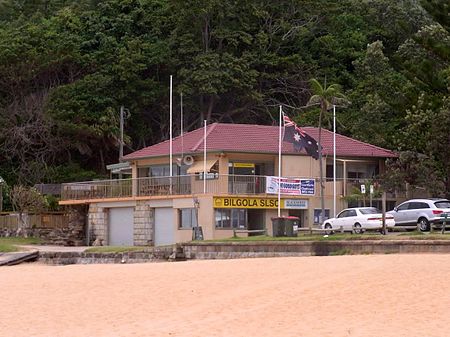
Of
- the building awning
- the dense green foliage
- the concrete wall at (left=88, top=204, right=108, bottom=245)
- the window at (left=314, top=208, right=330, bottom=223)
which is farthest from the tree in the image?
the window at (left=314, top=208, right=330, bottom=223)

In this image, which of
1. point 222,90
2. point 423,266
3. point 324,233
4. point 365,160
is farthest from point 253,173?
point 423,266

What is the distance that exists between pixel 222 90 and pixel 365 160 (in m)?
16.6

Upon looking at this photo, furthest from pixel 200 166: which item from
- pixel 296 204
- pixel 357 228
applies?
pixel 357 228

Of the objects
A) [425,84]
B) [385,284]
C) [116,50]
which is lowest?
[385,284]

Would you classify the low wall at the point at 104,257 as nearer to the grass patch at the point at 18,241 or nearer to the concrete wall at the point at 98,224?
the grass patch at the point at 18,241

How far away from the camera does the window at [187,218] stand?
146 ft

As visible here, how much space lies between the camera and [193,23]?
66.7 meters

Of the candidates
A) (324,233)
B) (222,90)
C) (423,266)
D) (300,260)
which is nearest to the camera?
(423,266)

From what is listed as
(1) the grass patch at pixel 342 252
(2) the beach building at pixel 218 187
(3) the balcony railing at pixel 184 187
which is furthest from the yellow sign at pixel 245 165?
(1) the grass patch at pixel 342 252

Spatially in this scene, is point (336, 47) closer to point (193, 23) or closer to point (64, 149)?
point (193, 23)

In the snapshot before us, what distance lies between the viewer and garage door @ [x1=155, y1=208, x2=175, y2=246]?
4553 cm

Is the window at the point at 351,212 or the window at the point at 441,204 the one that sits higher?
the window at the point at 441,204

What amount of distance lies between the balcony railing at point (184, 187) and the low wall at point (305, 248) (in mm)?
7763

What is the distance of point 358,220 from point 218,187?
25.0ft
